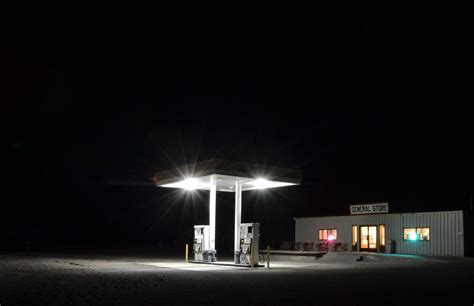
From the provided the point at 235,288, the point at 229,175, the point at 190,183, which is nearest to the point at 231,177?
the point at 229,175

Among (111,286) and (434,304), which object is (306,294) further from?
(111,286)

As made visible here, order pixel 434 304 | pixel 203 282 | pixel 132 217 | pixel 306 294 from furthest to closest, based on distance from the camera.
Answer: pixel 132 217 → pixel 203 282 → pixel 306 294 → pixel 434 304

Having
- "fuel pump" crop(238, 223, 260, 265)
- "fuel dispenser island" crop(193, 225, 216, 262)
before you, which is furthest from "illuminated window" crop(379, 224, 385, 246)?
"fuel pump" crop(238, 223, 260, 265)

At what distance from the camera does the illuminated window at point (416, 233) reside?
30219 millimetres

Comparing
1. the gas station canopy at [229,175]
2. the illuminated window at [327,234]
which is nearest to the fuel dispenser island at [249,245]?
the gas station canopy at [229,175]

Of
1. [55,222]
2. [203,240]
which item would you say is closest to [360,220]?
[203,240]

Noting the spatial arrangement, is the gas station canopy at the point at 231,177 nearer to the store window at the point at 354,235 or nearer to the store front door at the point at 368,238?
the store front door at the point at 368,238

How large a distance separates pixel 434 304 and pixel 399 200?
72.3ft

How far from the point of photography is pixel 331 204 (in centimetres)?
3669

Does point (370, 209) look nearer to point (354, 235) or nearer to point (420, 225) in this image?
point (354, 235)

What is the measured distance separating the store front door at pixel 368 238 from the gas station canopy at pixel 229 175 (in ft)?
31.4

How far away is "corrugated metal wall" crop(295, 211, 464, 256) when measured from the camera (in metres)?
28.6

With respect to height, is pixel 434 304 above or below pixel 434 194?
below

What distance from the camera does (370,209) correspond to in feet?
109
